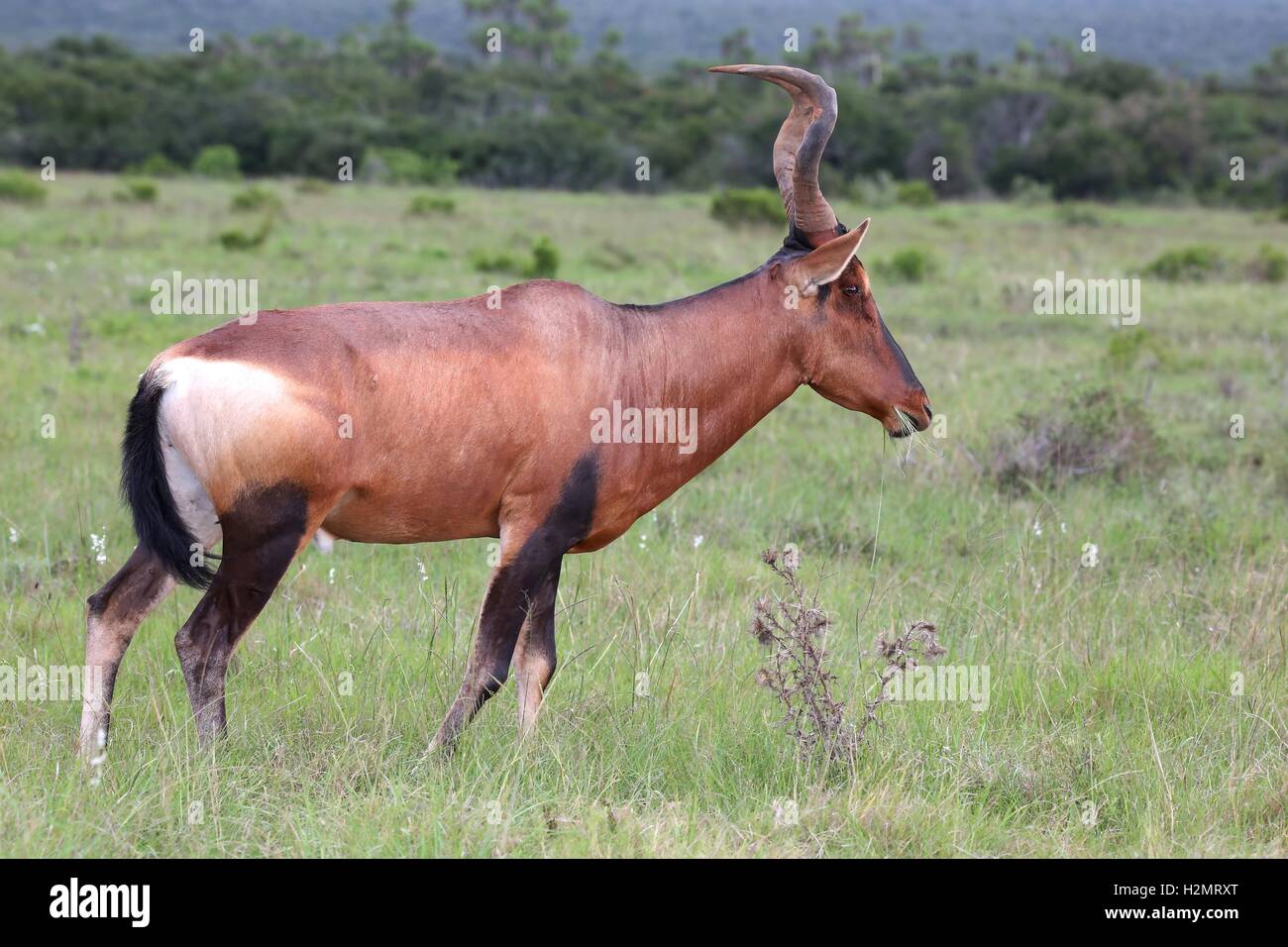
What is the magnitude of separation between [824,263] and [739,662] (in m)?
1.71

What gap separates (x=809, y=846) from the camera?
4457 mm

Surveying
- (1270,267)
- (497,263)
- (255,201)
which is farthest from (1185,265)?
(255,201)

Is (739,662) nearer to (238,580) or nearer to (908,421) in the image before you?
(908,421)

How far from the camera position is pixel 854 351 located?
5359mm

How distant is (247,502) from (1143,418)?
6.57 meters

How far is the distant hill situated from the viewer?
119 m

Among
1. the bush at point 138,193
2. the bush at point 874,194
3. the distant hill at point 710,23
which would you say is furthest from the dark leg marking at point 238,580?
the distant hill at point 710,23

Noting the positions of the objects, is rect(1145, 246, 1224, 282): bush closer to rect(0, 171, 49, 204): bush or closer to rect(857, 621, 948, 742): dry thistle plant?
rect(857, 621, 948, 742): dry thistle plant

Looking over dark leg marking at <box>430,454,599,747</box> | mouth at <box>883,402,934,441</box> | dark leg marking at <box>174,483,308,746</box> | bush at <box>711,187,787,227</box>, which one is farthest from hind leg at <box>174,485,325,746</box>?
bush at <box>711,187,787,227</box>

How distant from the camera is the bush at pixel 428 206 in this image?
24438 mm

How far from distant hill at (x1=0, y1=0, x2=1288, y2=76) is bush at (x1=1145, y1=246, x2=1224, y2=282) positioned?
9071cm

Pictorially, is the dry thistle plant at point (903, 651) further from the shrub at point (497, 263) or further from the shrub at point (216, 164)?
the shrub at point (216, 164)

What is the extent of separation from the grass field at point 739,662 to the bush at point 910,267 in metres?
5.89

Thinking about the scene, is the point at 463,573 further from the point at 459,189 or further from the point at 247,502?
the point at 459,189
